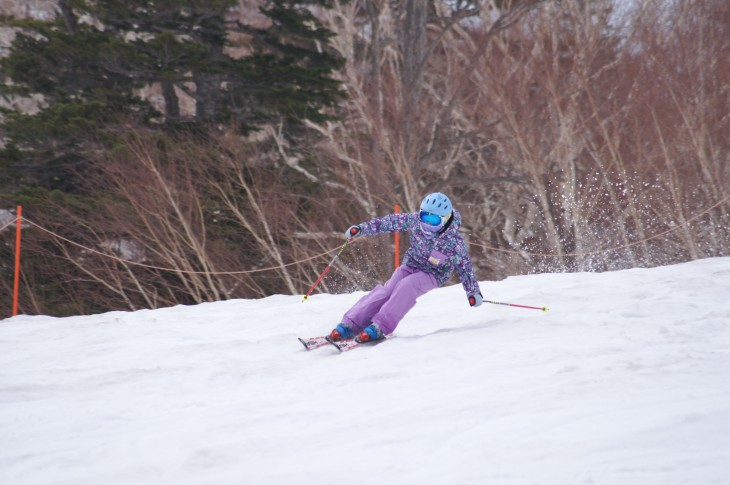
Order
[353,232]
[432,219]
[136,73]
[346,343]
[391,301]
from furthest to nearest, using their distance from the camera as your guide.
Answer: [136,73]
[353,232]
[432,219]
[391,301]
[346,343]

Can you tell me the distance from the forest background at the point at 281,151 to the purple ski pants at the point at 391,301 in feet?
26.8

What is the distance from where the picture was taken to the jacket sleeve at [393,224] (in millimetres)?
5723

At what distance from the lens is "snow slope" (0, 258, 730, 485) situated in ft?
9.47

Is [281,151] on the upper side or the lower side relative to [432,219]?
lower

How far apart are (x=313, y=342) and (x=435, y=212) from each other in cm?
137

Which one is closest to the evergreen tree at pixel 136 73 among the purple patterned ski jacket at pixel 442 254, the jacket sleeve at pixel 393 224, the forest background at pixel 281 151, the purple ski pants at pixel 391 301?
the forest background at pixel 281 151

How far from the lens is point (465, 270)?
551 centimetres

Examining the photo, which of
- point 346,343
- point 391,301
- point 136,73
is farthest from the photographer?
point 136,73

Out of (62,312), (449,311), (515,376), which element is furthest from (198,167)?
(515,376)

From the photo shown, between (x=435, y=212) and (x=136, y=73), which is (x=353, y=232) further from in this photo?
→ (x=136, y=73)

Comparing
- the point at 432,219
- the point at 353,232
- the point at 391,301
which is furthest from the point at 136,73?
the point at 391,301

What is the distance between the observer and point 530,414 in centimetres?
329

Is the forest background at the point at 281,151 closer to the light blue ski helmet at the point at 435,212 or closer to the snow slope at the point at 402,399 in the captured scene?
the snow slope at the point at 402,399

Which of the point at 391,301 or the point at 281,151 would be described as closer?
the point at 391,301
